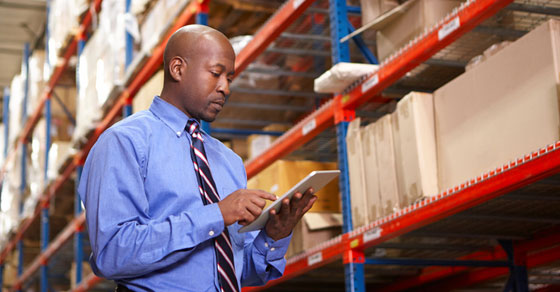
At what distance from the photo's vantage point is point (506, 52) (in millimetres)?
2900

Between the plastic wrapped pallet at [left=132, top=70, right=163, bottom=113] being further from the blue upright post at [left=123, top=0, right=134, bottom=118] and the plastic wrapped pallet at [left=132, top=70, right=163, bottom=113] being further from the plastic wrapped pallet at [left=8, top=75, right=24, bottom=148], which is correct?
the plastic wrapped pallet at [left=8, top=75, right=24, bottom=148]

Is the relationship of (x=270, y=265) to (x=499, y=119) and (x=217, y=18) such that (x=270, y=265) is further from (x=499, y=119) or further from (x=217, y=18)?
(x=217, y=18)

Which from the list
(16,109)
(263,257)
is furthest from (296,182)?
(16,109)

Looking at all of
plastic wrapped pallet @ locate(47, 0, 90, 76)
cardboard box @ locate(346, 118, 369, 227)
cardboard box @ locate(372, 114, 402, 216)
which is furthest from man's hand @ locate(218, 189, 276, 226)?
plastic wrapped pallet @ locate(47, 0, 90, 76)

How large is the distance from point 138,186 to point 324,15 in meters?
3.62

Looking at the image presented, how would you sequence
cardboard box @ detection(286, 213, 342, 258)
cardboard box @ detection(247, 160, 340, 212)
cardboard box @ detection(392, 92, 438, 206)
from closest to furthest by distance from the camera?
cardboard box @ detection(392, 92, 438, 206) < cardboard box @ detection(286, 213, 342, 258) < cardboard box @ detection(247, 160, 340, 212)

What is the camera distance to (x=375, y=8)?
4.04 m

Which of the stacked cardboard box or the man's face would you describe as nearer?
the man's face

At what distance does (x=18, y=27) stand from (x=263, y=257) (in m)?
10.3

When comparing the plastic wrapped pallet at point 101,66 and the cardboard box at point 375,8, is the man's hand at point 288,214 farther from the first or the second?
the plastic wrapped pallet at point 101,66

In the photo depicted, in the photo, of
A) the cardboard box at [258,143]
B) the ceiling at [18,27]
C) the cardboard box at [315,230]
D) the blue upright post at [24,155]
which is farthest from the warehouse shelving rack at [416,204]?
the ceiling at [18,27]

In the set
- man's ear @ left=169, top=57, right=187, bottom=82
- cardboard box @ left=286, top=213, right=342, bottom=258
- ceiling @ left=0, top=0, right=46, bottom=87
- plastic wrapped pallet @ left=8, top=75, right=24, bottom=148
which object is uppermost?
ceiling @ left=0, top=0, right=46, bottom=87

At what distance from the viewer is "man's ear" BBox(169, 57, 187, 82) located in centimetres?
191

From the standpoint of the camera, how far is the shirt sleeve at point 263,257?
1.98 m
